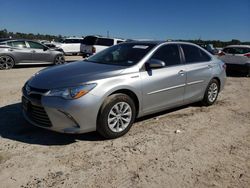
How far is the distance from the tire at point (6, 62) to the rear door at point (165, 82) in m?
9.19

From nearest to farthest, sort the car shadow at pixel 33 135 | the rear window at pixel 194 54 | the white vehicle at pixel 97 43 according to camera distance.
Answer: the car shadow at pixel 33 135 → the rear window at pixel 194 54 → the white vehicle at pixel 97 43

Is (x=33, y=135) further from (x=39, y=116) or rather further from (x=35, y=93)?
(x=35, y=93)

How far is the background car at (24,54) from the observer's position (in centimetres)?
1199

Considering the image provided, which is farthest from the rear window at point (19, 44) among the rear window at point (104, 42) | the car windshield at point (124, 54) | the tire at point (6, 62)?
the car windshield at point (124, 54)

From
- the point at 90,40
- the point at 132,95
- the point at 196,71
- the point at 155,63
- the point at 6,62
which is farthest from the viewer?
the point at 90,40

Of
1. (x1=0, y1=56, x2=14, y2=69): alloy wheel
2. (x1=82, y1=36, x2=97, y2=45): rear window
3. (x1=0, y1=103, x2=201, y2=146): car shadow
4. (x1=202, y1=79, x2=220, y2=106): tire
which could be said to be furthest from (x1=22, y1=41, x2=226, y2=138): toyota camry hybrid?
(x1=82, y1=36, x2=97, y2=45): rear window

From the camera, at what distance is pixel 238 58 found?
39.1ft

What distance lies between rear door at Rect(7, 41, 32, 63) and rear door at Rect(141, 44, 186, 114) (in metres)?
9.22

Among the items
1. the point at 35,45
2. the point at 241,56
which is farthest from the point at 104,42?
the point at 241,56

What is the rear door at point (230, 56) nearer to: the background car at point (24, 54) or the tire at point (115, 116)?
the background car at point (24, 54)

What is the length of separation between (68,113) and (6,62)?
31.5 feet

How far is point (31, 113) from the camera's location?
4.08 meters

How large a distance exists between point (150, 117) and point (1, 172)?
298cm

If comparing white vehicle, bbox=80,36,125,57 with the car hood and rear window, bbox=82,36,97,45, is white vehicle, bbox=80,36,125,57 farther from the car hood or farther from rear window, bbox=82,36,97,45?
the car hood
